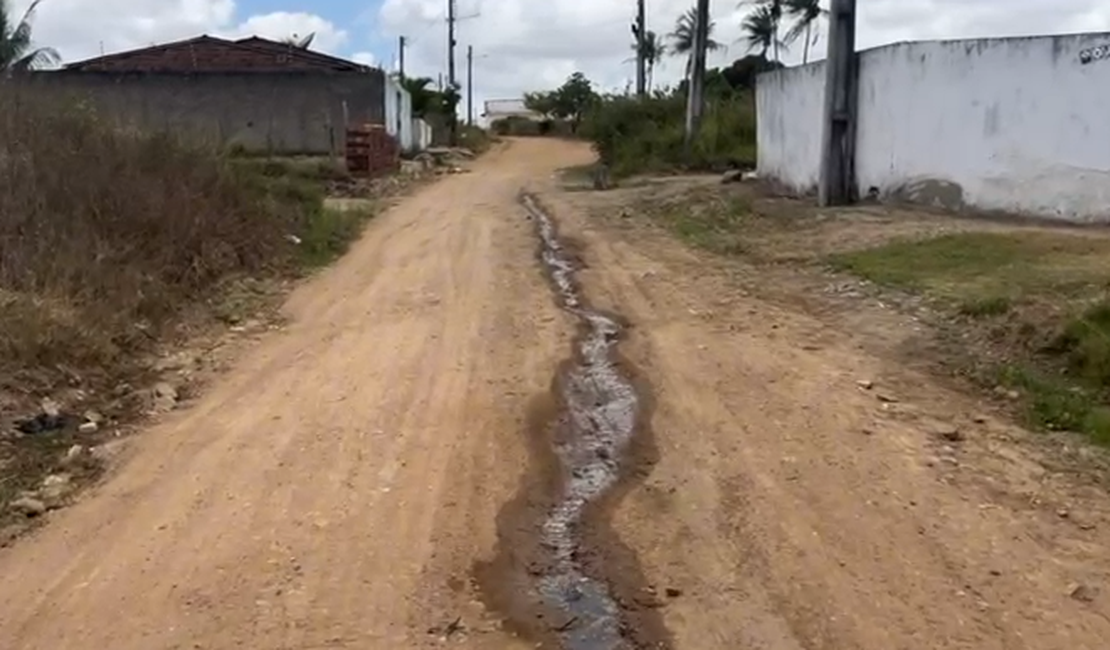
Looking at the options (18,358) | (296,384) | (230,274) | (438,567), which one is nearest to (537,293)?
(230,274)

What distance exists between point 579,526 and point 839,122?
14.7m

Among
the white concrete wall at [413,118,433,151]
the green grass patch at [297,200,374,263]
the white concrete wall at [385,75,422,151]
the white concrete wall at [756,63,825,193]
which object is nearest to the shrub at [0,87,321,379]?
the green grass patch at [297,200,374,263]

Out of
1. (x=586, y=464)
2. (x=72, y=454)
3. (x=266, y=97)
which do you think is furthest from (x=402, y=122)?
(x=586, y=464)

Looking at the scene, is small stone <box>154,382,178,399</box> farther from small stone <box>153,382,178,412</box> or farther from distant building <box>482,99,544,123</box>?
distant building <box>482,99,544,123</box>

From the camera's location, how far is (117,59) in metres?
40.2

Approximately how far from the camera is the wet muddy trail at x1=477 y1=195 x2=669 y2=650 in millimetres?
4668

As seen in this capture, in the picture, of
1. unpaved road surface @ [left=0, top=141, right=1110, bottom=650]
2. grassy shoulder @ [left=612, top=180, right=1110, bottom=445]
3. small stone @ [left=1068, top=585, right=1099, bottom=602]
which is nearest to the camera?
unpaved road surface @ [left=0, top=141, right=1110, bottom=650]

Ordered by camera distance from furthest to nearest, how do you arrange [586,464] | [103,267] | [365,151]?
[365,151] < [103,267] < [586,464]

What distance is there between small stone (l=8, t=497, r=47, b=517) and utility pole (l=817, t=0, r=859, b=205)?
14.8 metres

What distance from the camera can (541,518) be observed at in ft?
19.0

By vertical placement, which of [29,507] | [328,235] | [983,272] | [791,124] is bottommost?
[29,507]

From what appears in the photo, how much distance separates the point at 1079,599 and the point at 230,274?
9.58m

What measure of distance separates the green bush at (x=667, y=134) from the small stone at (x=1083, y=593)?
86.9ft

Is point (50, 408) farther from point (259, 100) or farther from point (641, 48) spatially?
point (641, 48)
